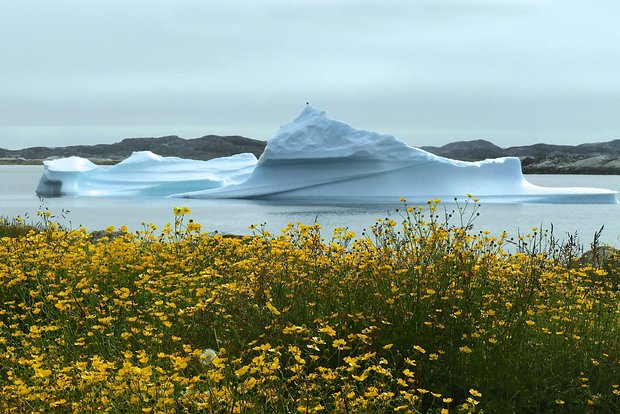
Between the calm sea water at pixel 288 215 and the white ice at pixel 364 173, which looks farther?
the white ice at pixel 364 173

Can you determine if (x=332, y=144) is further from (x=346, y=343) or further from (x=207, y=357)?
(x=207, y=357)

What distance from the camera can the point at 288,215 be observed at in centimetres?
3325

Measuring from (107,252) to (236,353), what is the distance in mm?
3672

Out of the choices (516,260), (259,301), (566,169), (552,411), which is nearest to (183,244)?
(259,301)

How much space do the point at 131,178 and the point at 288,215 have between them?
18.3m

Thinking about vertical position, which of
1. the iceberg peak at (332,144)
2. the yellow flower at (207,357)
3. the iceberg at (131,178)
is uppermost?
the iceberg peak at (332,144)

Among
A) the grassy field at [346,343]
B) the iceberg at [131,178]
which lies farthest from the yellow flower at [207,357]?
the iceberg at [131,178]

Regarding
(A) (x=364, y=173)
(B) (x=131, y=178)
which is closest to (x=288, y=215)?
(A) (x=364, y=173)

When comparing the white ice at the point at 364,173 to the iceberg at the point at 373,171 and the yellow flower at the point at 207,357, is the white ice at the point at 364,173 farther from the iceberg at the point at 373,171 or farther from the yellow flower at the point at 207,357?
the yellow flower at the point at 207,357

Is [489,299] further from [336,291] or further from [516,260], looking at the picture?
[516,260]

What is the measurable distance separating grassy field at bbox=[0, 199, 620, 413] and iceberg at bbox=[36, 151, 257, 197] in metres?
40.4

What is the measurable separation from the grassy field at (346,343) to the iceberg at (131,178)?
40409 millimetres

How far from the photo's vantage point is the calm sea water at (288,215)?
28281 mm

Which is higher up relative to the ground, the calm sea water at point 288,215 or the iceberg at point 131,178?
the iceberg at point 131,178
